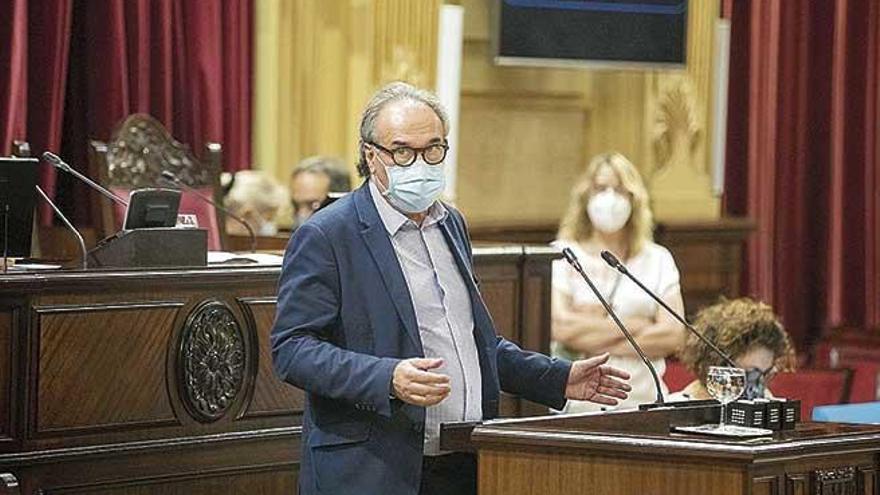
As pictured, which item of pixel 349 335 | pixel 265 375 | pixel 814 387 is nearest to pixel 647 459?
pixel 349 335

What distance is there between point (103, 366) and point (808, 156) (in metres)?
6.55

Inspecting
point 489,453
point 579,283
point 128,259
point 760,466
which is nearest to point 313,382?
point 489,453

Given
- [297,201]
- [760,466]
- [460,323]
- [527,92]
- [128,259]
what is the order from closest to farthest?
[760,466] → [460,323] → [128,259] → [297,201] → [527,92]

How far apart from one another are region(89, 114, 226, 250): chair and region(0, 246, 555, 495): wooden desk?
976 mm

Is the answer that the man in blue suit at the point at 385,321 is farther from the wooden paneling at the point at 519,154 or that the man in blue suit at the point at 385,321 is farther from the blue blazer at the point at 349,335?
the wooden paneling at the point at 519,154

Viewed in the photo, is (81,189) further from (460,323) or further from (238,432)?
(460,323)

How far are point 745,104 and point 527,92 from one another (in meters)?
1.40

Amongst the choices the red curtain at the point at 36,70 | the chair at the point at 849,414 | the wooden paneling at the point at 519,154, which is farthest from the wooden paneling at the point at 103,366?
the wooden paneling at the point at 519,154

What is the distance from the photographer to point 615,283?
7.18 meters

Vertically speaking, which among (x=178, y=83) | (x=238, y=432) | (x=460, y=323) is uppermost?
(x=178, y=83)

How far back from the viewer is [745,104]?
36.0 feet

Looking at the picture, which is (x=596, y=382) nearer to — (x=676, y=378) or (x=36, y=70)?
(x=36, y=70)

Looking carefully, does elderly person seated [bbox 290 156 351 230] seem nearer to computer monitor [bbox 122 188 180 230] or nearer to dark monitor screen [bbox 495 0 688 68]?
dark monitor screen [bbox 495 0 688 68]

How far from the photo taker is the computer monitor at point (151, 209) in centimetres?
576
